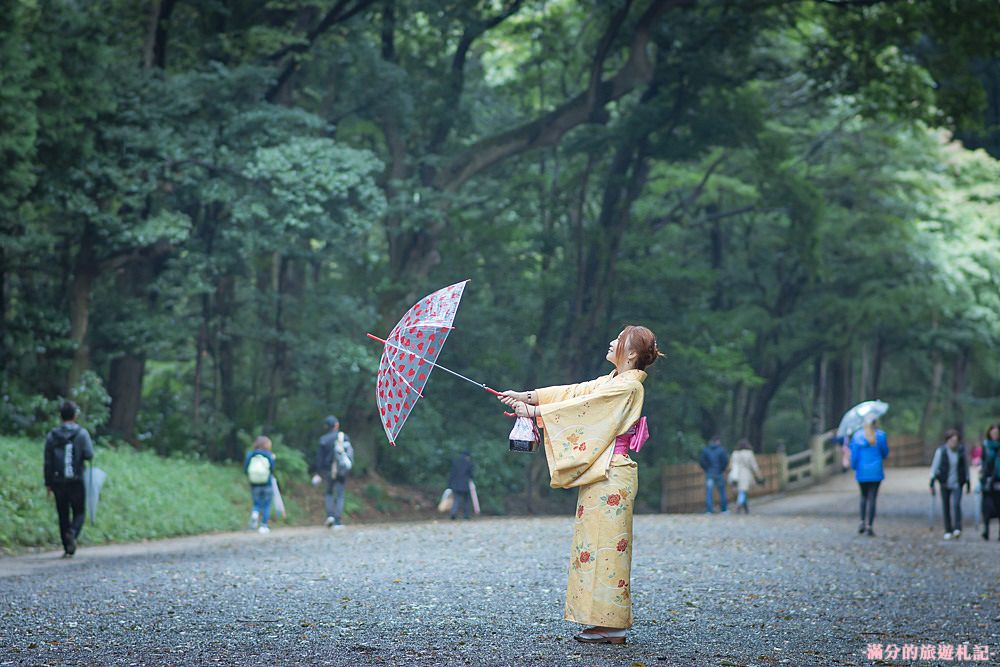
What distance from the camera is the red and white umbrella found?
709 cm

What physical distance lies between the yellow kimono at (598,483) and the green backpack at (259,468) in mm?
11216

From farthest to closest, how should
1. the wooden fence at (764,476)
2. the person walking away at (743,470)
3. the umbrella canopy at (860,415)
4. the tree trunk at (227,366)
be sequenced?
the wooden fence at (764,476), the person walking away at (743,470), the tree trunk at (227,366), the umbrella canopy at (860,415)

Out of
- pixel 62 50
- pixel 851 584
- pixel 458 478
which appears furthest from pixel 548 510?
pixel 851 584

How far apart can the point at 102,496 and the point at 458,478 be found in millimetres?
7396

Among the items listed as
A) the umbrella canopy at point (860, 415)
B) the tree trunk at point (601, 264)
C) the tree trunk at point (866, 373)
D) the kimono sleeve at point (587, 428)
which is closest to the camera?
the kimono sleeve at point (587, 428)

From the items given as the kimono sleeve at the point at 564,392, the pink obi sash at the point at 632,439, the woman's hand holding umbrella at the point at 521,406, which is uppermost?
the kimono sleeve at the point at 564,392

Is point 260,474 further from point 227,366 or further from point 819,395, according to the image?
point 819,395

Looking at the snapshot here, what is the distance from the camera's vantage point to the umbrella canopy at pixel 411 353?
7.09 m

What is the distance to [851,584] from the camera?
421 inches

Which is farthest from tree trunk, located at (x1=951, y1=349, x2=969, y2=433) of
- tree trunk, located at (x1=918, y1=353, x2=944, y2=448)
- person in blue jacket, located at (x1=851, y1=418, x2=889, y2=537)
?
person in blue jacket, located at (x1=851, y1=418, x2=889, y2=537)

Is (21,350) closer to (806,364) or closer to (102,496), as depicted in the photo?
(102,496)

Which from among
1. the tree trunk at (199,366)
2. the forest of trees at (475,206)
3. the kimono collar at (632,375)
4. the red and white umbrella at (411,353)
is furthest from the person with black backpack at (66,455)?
the tree trunk at (199,366)

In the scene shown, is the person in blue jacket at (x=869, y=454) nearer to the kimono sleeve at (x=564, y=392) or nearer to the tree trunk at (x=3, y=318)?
the kimono sleeve at (x=564, y=392)

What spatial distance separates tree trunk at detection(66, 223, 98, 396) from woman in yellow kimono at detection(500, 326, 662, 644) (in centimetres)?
1441
